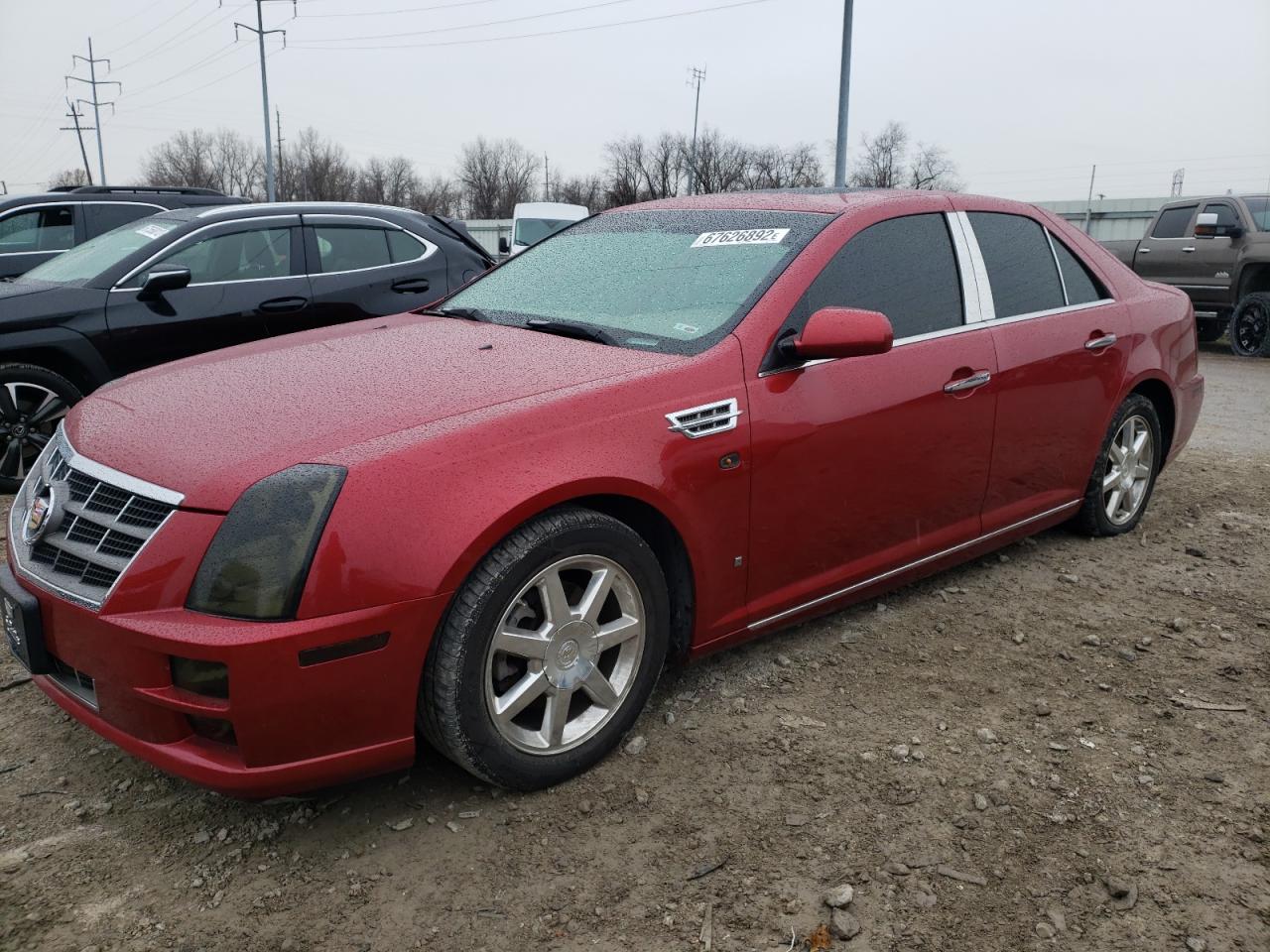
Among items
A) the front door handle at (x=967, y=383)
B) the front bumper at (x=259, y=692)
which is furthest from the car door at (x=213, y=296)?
the front door handle at (x=967, y=383)

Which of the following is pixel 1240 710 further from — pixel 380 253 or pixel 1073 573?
pixel 380 253

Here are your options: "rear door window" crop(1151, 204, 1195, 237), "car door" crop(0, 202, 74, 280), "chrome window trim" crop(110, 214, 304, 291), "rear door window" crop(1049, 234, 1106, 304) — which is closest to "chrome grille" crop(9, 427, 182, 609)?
"chrome window trim" crop(110, 214, 304, 291)

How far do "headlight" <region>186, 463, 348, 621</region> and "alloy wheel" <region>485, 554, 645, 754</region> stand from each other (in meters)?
0.51

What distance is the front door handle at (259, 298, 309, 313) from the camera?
20.0ft

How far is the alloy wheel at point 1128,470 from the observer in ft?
15.1

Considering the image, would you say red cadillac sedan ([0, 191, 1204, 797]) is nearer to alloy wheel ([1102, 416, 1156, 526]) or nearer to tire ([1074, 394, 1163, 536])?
tire ([1074, 394, 1163, 536])

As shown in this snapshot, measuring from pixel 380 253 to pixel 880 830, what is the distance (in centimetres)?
524

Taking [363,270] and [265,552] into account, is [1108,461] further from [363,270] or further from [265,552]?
[363,270]

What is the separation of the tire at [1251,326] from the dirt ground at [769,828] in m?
10.5

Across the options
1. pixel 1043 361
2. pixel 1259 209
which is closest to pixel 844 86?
pixel 1259 209

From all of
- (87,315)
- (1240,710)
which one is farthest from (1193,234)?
(87,315)

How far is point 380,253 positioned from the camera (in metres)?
6.65

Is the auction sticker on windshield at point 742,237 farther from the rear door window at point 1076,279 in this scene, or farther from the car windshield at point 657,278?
the rear door window at point 1076,279

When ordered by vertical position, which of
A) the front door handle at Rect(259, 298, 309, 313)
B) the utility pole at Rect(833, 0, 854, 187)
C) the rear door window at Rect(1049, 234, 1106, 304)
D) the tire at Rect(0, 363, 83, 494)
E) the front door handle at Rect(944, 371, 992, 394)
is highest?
the utility pole at Rect(833, 0, 854, 187)
